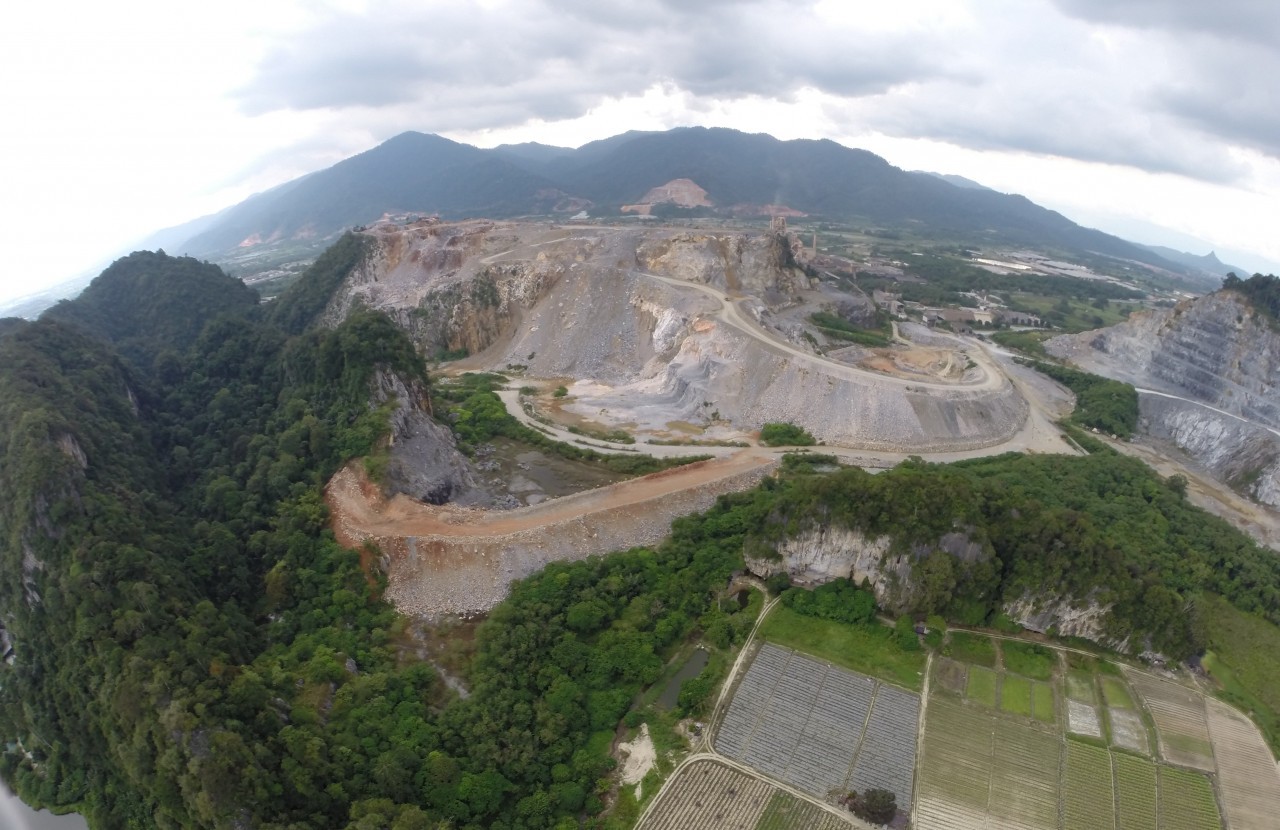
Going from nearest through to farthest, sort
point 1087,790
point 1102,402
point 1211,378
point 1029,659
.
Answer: point 1087,790, point 1029,659, point 1102,402, point 1211,378

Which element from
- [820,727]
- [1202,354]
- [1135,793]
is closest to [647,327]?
[820,727]

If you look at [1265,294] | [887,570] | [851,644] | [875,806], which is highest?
[1265,294]

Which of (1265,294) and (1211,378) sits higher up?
(1265,294)

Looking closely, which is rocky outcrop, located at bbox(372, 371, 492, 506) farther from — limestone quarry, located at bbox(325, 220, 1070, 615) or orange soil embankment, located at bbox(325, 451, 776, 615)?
orange soil embankment, located at bbox(325, 451, 776, 615)

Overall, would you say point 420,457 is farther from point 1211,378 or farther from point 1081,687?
point 1211,378

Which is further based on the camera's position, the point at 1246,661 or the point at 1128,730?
the point at 1246,661

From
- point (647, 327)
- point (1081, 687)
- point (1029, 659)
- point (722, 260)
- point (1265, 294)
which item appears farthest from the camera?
point (722, 260)

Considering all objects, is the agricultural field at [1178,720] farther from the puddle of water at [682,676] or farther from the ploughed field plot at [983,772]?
the puddle of water at [682,676]

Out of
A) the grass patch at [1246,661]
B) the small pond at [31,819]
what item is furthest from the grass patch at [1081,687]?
the small pond at [31,819]
